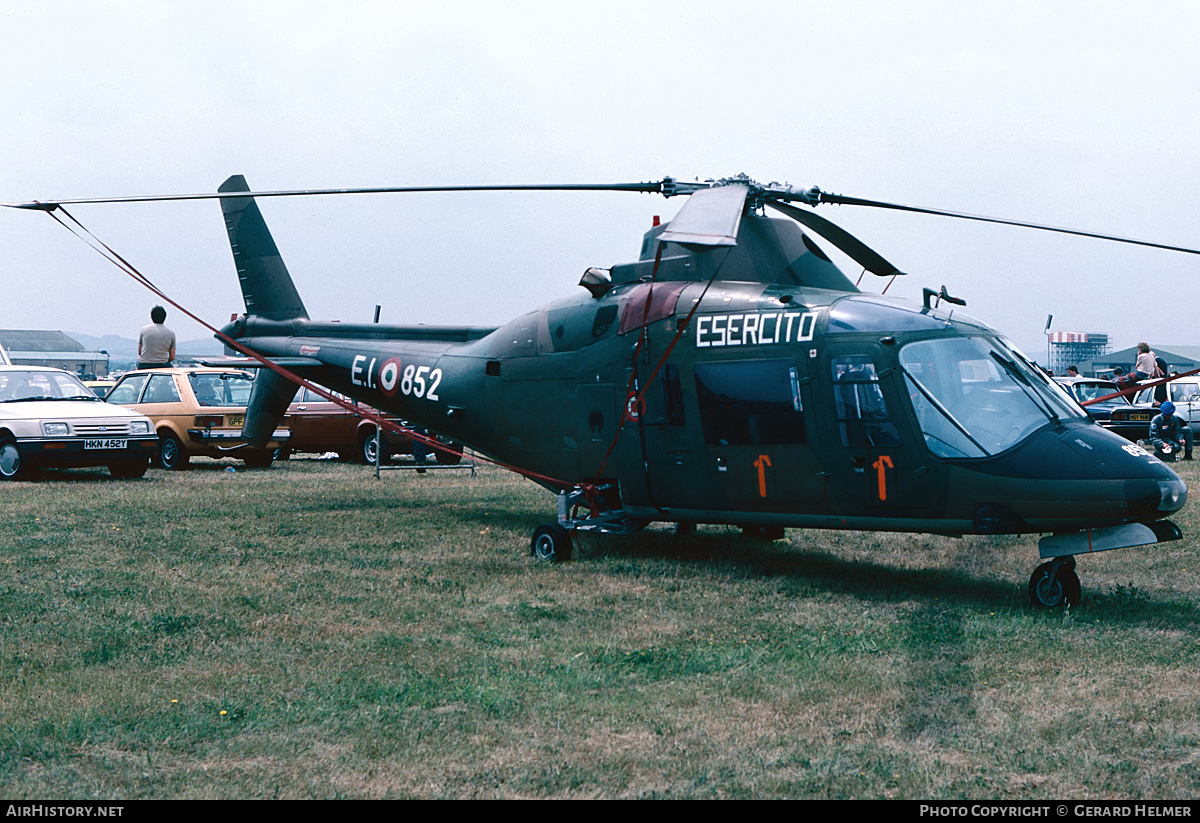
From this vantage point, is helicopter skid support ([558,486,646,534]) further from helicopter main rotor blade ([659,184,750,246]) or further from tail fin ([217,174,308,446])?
tail fin ([217,174,308,446])

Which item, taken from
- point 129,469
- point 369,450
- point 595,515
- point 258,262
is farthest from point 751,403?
point 369,450

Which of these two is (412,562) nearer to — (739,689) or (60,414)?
(739,689)

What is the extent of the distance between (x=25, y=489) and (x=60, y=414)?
155 centimetres

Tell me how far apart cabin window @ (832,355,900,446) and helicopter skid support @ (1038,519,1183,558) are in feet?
4.04

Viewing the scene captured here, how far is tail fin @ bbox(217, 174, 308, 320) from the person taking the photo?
13359 mm

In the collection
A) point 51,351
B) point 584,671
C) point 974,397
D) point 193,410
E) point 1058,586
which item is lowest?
point 584,671

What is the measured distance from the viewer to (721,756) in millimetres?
4469

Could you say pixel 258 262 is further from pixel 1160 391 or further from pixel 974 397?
pixel 1160 391

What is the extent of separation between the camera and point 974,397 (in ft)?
24.4

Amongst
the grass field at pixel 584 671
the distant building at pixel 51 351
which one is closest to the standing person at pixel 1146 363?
the grass field at pixel 584 671

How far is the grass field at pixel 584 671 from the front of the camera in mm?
4277

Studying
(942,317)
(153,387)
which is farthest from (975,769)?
(153,387)

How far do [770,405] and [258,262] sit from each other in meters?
7.66

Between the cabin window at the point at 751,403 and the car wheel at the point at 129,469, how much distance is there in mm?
10008
